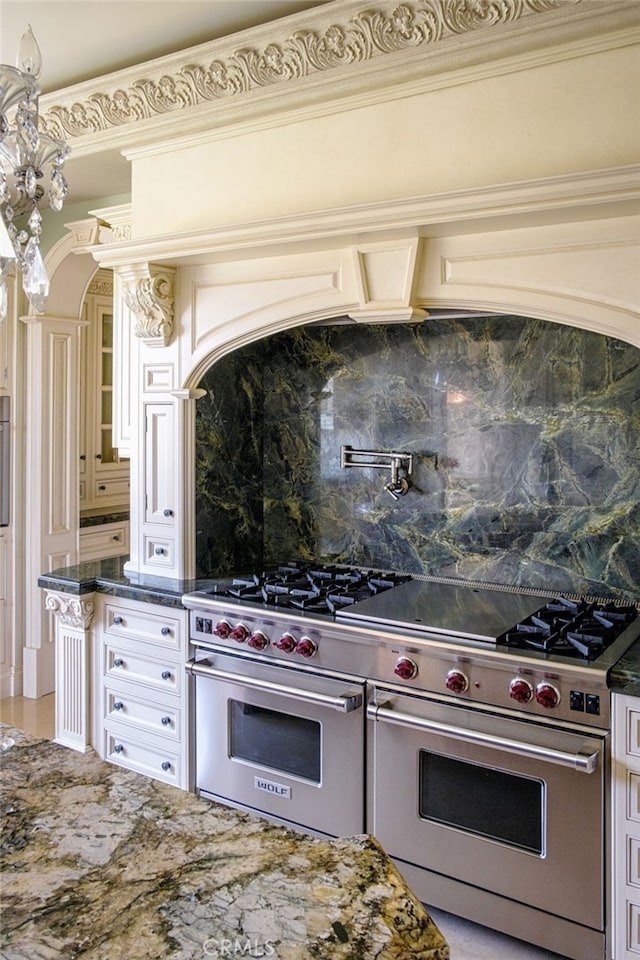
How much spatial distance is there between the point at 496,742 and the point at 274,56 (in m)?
2.22

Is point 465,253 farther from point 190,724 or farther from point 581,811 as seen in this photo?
point 190,724

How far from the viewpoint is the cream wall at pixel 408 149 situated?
2.20 metres

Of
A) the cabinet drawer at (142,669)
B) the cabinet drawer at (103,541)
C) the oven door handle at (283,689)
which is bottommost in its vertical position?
the cabinet drawer at (142,669)

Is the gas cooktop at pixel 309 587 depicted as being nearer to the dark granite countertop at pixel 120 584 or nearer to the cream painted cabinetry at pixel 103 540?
the dark granite countertop at pixel 120 584

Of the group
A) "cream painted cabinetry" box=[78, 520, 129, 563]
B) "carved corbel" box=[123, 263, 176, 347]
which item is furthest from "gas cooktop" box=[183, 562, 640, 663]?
"cream painted cabinetry" box=[78, 520, 129, 563]

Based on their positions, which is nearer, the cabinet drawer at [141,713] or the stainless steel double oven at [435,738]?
the stainless steel double oven at [435,738]

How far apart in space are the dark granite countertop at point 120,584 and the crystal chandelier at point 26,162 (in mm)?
1495

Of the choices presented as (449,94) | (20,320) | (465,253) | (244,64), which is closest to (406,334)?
→ (465,253)

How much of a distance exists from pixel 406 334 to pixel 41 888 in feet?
8.17

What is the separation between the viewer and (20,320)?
4.40 m

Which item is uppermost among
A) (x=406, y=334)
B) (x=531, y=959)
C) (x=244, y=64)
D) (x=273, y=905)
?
(x=244, y=64)

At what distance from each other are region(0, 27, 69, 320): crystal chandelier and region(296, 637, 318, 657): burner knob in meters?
1.37

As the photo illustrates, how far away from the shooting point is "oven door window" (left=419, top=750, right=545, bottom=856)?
2.21 meters

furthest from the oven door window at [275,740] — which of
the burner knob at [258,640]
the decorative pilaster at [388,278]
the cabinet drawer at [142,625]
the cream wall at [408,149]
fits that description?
the cream wall at [408,149]
